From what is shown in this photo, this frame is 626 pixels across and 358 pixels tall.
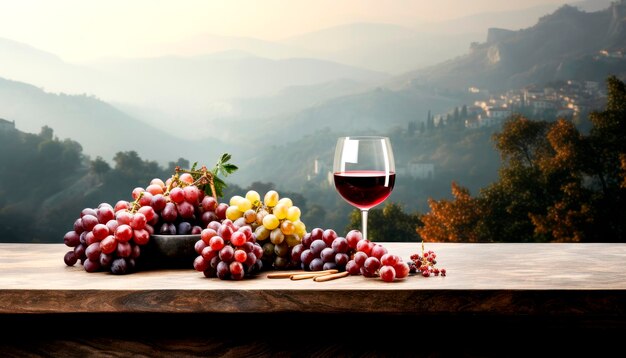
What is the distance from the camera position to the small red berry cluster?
165cm

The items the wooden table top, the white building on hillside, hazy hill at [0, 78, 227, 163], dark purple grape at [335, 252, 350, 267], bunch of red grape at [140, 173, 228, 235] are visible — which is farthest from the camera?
hazy hill at [0, 78, 227, 163]

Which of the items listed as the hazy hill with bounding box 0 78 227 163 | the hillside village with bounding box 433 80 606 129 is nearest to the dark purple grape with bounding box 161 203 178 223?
the hillside village with bounding box 433 80 606 129

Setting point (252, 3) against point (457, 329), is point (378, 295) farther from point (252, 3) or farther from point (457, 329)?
point (252, 3)

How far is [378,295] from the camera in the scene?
58.2 inches

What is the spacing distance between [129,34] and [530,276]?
447 inches

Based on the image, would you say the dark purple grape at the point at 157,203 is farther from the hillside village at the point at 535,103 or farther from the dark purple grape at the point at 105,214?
the hillside village at the point at 535,103

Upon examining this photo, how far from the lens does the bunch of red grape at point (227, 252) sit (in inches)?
63.5

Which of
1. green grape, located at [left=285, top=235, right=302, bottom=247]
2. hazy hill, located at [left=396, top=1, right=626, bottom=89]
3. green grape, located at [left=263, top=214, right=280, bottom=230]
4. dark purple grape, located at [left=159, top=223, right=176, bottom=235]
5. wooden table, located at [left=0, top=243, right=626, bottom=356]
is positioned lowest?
wooden table, located at [left=0, top=243, right=626, bottom=356]

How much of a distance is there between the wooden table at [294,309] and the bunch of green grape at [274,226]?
128 mm

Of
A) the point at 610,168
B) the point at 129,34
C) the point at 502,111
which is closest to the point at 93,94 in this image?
the point at 129,34

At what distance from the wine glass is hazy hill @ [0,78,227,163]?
11.5 meters

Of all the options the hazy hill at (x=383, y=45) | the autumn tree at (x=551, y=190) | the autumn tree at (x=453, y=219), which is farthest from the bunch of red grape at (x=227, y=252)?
the hazy hill at (x=383, y=45)

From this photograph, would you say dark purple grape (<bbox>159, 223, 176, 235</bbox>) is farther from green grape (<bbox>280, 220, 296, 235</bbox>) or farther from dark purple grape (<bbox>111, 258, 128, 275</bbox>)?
green grape (<bbox>280, 220, 296, 235</bbox>)

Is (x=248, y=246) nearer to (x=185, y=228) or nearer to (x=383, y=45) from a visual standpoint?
(x=185, y=228)
